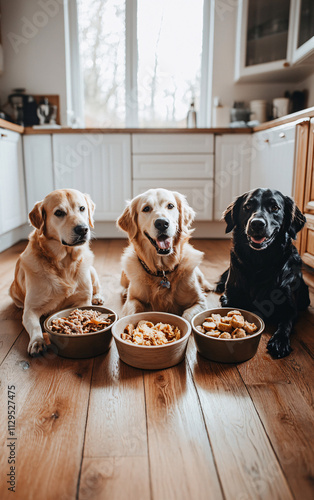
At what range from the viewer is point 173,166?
399 cm

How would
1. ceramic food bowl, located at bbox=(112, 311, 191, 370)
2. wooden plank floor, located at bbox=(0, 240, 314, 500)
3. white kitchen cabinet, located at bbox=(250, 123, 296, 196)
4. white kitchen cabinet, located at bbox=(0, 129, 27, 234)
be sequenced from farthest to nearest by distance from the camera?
1. white kitchen cabinet, located at bbox=(0, 129, 27, 234)
2. white kitchen cabinet, located at bbox=(250, 123, 296, 196)
3. ceramic food bowl, located at bbox=(112, 311, 191, 370)
4. wooden plank floor, located at bbox=(0, 240, 314, 500)

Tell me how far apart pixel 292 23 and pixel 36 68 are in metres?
2.83

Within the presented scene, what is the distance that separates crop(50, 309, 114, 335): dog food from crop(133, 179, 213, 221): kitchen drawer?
259 centimetres

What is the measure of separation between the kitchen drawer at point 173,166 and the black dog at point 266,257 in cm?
223

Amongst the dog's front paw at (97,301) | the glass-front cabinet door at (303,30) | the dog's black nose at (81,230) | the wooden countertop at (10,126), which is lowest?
the dog's front paw at (97,301)

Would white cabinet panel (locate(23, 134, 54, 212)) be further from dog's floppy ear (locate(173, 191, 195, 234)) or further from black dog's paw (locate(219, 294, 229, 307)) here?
black dog's paw (locate(219, 294, 229, 307))

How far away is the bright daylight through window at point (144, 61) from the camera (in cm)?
439

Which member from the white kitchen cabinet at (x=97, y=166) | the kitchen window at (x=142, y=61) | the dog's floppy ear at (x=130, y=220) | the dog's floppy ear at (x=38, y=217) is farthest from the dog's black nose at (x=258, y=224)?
the kitchen window at (x=142, y=61)

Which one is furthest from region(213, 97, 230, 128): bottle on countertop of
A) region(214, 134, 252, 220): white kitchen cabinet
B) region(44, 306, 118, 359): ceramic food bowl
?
region(44, 306, 118, 359): ceramic food bowl

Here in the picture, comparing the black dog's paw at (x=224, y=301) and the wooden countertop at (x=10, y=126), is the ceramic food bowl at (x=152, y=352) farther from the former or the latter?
the wooden countertop at (x=10, y=126)

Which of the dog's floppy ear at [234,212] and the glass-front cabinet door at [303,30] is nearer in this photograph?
the dog's floppy ear at [234,212]

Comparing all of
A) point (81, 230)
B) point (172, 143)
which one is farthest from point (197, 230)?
point (81, 230)

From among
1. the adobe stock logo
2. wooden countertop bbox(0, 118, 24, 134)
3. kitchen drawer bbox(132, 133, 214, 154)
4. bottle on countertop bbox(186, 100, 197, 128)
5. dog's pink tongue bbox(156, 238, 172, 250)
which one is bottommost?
dog's pink tongue bbox(156, 238, 172, 250)

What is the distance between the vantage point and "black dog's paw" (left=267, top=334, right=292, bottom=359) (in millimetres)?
1487
